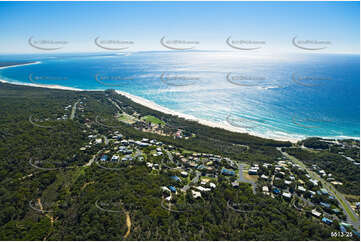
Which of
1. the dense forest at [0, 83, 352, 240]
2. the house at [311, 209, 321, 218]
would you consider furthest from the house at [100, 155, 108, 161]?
the house at [311, 209, 321, 218]

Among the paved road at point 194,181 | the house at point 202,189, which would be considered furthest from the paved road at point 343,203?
the paved road at point 194,181

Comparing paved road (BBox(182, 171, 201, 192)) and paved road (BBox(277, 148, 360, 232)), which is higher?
paved road (BBox(182, 171, 201, 192))

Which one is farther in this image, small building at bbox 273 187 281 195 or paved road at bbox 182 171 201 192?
paved road at bbox 182 171 201 192

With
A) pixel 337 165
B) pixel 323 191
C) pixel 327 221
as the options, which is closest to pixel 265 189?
pixel 327 221

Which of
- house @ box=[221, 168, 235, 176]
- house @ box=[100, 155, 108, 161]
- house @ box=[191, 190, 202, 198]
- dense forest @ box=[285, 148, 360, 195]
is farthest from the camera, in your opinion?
house @ box=[100, 155, 108, 161]

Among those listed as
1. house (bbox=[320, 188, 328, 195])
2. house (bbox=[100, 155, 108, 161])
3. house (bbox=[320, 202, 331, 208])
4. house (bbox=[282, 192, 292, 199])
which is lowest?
house (bbox=[320, 188, 328, 195])

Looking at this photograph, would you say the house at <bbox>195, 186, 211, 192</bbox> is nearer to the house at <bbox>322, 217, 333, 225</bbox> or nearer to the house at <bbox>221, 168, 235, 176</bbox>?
the house at <bbox>221, 168, 235, 176</bbox>

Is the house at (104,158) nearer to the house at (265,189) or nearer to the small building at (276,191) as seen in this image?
the house at (265,189)

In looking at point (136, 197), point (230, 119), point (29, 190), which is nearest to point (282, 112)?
point (230, 119)

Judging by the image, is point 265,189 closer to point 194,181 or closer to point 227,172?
point 227,172

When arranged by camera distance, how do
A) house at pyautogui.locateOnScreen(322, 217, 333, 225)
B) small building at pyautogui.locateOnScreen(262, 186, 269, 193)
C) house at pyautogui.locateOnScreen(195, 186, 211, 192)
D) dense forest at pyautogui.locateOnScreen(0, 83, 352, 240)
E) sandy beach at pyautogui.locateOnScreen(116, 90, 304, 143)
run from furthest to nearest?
sandy beach at pyautogui.locateOnScreen(116, 90, 304, 143) → small building at pyautogui.locateOnScreen(262, 186, 269, 193) → house at pyautogui.locateOnScreen(195, 186, 211, 192) → house at pyautogui.locateOnScreen(322, 217, 333, 225) → dense forest at pyautogui.locateOnScreen(0, 83, 352, 240)
